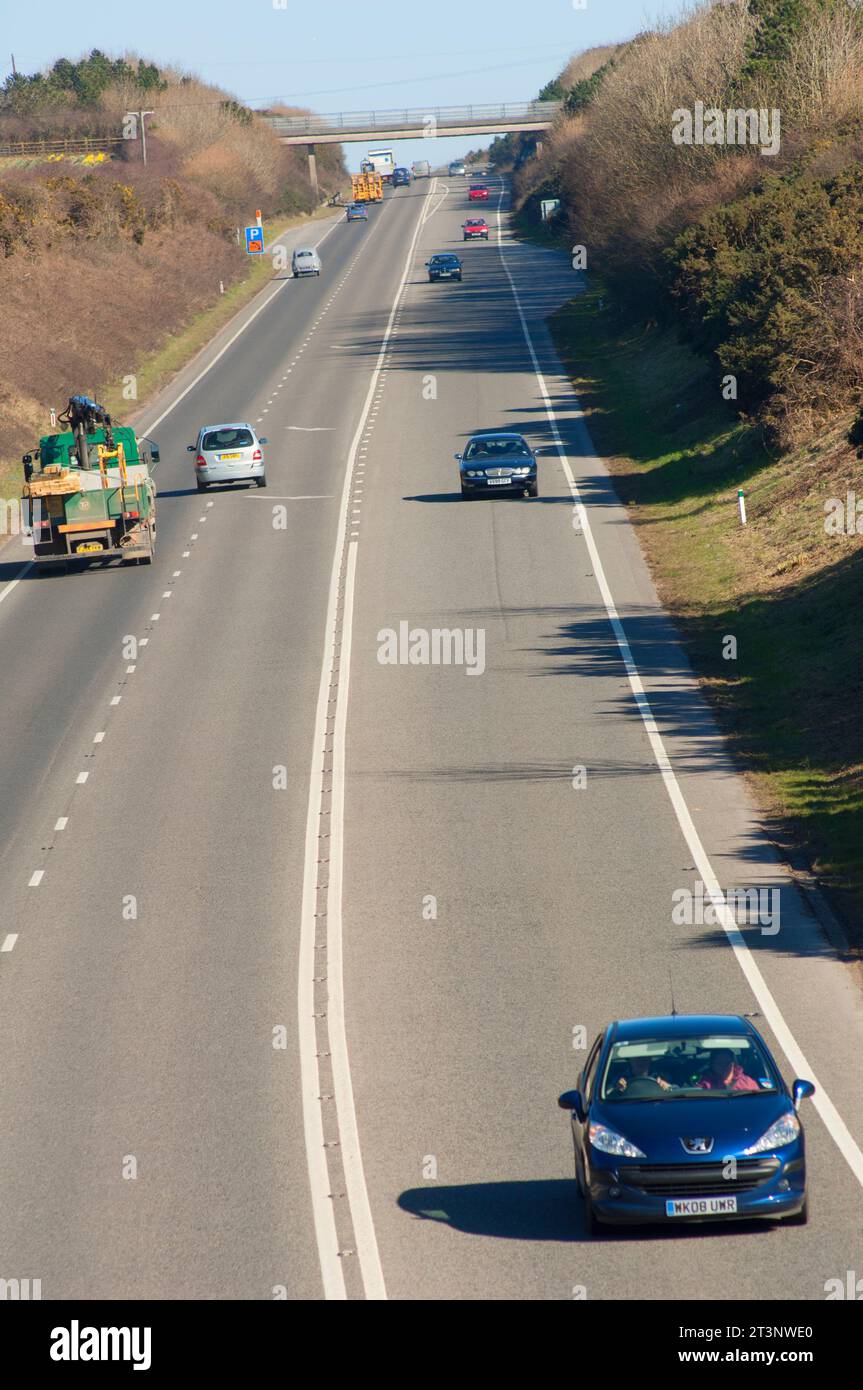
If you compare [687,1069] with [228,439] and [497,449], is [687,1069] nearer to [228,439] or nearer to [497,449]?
[497,449]

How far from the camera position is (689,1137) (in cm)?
1140

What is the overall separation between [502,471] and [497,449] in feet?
4.67

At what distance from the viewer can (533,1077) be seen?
1496 cm

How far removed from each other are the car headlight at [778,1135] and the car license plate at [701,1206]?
0.34 metres

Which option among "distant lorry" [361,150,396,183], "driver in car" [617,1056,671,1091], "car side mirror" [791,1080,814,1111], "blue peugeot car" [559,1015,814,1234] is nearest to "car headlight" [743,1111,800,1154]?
"blue peugeot car" [559,1015,814,1234]

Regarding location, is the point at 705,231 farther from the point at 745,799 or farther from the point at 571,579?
the point at 745,799

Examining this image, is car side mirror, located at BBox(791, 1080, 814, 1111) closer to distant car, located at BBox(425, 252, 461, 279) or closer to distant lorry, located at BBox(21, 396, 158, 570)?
distant lorry, located at BBox(21, 396, 158, 570)

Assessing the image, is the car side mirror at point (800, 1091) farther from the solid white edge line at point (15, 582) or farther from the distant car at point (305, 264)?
the distant car at point (305, 264)

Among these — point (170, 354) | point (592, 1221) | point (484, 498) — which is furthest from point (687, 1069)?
point (170, 354)

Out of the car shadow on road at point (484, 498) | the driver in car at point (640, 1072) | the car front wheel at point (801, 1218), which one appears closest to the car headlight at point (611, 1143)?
the driver in car at point (640, 1072)

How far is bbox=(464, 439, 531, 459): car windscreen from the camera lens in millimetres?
43188

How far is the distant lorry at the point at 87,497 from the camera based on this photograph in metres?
37.1

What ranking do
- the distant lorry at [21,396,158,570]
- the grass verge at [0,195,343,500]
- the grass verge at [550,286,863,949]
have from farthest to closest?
1. the grass verge at [0,195,343,500]
2. the distant lorry at [21,396,158,570]
3. the grass verge at [550,286,863,949]
